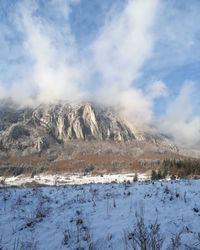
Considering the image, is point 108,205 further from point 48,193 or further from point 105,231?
point 48,193

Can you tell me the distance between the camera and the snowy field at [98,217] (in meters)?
11.2

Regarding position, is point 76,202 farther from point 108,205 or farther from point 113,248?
point 113,248

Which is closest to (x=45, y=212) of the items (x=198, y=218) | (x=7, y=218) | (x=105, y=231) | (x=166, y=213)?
(x=7, y=218)

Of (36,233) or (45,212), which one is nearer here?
(36,233)

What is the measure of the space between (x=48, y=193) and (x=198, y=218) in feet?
30.4

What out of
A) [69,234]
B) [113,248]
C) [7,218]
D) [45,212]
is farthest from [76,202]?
[113,248]

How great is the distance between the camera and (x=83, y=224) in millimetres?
12984

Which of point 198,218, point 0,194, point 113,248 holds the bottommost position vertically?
point 113,248

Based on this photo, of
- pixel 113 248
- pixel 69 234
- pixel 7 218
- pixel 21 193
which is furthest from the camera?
pixel 21 193

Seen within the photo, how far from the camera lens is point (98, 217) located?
44.8 ft

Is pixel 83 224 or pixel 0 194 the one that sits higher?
pixel 0 194

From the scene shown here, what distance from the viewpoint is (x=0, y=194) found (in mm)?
19109

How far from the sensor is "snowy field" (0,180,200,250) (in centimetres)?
1116

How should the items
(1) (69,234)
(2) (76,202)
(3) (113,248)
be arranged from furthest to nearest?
(2) (76,202) → (1) (69,234) → (3) (113,248)
